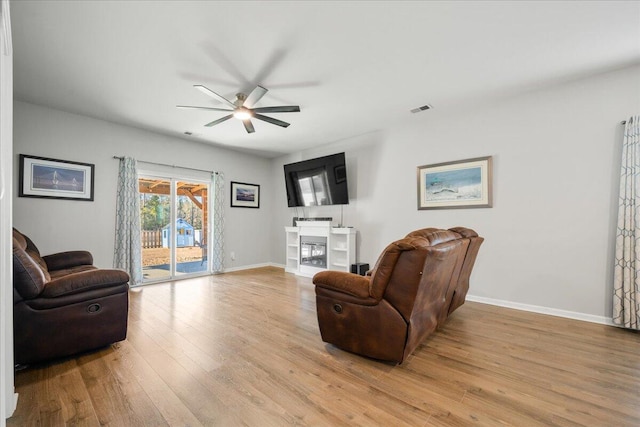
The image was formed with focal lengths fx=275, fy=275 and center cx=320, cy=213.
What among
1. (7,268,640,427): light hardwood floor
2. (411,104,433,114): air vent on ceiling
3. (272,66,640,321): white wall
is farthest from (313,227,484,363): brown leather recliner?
(411,104,433,114): air vent on ceiling

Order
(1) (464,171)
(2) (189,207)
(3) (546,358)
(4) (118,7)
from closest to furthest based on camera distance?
(4) (118,7) < (3) (546,358) < (1) (464,171) < (2) (189,207)

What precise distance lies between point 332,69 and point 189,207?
4.10 metres

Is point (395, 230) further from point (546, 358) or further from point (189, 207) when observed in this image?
point (189, 207)

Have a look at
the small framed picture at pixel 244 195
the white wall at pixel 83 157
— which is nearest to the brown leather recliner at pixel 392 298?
the white wall at pixel 83 157

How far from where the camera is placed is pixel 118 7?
2.09 metres

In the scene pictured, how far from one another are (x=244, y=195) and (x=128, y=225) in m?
2.41

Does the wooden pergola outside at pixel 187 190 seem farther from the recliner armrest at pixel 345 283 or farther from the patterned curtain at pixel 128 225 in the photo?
the recliner armrest at pixel 345 283

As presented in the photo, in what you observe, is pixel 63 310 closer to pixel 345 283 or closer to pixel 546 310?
pixel 345 283

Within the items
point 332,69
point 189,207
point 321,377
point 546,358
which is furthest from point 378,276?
point 189,207

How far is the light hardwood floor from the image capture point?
1.58 meters

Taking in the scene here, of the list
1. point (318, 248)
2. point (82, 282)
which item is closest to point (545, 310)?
point (318, 248)

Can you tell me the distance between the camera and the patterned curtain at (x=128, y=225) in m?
4.49

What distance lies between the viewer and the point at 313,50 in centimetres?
261

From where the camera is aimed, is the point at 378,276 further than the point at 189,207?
No
